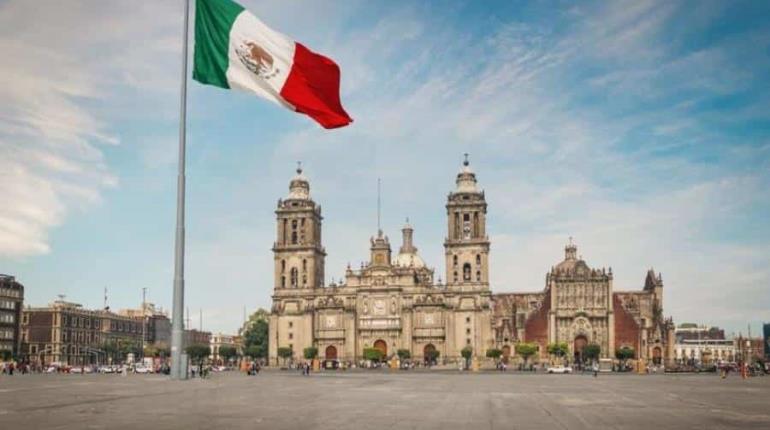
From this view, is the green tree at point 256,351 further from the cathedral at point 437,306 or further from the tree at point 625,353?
the tree at point 625,353

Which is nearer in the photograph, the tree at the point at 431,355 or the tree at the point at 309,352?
the tree at the point at 309,352

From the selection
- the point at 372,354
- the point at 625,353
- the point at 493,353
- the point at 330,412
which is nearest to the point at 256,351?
the point at 372,354

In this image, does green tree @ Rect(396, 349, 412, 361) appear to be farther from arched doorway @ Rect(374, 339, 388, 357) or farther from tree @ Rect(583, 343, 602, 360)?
tree @ Rect(583, 343, 602, 360)

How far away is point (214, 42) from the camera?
20.9m

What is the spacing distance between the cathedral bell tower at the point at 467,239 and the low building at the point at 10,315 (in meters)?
68.0

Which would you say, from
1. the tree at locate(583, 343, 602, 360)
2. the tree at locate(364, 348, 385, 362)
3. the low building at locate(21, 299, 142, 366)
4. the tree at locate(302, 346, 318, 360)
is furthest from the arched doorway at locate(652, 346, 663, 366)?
the low building at locate(21, 299, 142, 366)

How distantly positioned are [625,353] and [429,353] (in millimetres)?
27903

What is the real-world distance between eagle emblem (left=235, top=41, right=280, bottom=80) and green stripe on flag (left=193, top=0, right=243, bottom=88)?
384mm

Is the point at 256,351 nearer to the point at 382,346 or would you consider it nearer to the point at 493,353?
the point at 382,346

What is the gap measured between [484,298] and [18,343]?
74.0 meters

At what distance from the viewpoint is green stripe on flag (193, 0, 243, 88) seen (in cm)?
2078

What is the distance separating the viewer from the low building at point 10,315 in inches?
5162

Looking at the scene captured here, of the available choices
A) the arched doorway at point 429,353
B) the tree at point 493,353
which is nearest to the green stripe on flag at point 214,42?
the tree at point 493,353

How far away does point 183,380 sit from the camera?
81.5 feet
